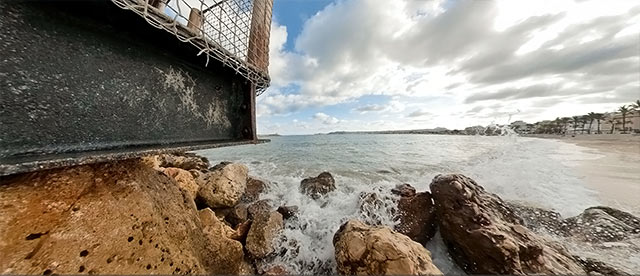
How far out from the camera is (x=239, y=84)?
3.40 metres

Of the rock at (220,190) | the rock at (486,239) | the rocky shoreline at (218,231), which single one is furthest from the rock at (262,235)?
the rock at (486,239)

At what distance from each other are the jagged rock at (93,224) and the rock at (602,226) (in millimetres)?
7547

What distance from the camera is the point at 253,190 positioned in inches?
304

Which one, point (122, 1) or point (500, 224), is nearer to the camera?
point (122, 1)

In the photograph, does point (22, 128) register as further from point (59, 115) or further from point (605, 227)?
point (605, 227)

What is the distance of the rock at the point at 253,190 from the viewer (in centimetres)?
737

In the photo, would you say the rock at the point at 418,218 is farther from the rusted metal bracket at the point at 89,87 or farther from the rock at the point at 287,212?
the rusted metal bracket at the point at 89,87

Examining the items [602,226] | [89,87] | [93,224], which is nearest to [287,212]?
[93,224]

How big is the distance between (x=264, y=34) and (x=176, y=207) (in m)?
2.86

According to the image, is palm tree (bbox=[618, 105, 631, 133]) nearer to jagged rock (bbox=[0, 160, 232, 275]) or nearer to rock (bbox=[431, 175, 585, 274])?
rock (bbox=[431, 175, 585, 274])

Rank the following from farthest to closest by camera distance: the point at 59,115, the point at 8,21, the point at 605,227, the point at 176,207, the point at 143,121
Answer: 1. the point at 605,227
2. the point at 176,207
3. the point at 143,121
4. the point at 59,115
5. the point at 8,21

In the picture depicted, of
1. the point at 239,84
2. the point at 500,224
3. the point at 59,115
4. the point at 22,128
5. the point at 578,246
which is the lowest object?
the point at 578,246

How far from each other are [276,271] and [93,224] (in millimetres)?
2648

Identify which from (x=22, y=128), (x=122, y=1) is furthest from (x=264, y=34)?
(x=22, y=128)
